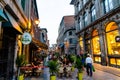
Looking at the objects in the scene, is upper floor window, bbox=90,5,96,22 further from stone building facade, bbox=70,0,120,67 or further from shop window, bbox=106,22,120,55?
shop window, bbox=106,22,120,55

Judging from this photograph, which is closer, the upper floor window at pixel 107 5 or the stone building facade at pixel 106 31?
the stone building facade at pixel 106 31


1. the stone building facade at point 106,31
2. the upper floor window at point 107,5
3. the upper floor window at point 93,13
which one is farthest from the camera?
the upper floor window at point 93,13

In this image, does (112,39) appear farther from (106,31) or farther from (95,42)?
(95,42)

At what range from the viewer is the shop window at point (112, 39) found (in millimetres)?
16969

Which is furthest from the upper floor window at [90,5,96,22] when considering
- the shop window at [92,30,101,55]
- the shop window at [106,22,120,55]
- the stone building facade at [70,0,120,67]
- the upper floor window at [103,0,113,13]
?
the shop window at [106,22,120,55]

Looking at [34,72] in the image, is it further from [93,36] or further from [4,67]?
[93,36]

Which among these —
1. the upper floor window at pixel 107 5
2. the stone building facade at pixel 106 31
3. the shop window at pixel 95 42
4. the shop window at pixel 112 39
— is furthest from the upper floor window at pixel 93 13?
the shop window at pixel 112 39

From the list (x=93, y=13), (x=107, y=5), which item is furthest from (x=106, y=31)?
(x=93, y=13)

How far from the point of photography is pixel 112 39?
18062 mm

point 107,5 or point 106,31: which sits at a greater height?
point 107,5

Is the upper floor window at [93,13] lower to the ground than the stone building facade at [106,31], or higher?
higher

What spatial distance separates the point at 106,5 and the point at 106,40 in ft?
16.2

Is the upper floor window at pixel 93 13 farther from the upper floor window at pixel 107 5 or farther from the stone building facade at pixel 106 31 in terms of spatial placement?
the upper floor window at pixel 107 5

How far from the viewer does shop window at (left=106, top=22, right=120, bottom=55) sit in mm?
16969
